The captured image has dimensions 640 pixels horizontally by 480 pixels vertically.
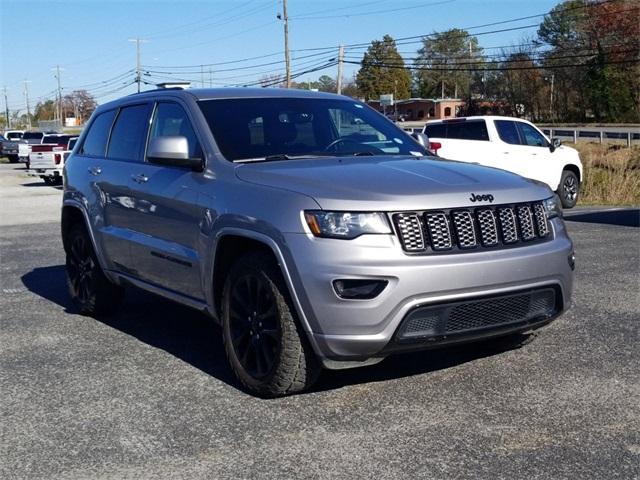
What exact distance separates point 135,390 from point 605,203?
49.6ft

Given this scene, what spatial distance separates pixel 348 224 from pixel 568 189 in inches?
543

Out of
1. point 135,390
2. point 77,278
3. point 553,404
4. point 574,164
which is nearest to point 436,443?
point 553,404

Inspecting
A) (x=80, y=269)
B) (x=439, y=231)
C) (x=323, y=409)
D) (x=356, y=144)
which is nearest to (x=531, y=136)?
(x=80, y=269)

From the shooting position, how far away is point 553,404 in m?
4.62

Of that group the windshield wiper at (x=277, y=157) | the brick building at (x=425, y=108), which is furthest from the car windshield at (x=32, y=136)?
the brick building at (x=425, y=108)

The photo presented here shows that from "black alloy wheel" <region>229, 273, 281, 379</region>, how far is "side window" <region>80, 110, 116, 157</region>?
2.56 meters

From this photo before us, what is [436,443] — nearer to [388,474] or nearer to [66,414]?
[388,474]

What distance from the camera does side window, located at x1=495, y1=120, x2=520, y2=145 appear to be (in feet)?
54.7

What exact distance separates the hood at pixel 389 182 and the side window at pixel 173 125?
555 millimetres

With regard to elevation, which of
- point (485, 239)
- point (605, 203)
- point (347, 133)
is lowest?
point (605, 203)

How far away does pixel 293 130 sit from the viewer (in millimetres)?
5762

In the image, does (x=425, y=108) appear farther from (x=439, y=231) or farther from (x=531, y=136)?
(x=439, y=231)

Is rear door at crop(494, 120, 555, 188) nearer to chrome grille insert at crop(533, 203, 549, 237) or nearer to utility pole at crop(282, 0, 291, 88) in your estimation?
chrome grille insert at crop(533, 203, 549, 237)

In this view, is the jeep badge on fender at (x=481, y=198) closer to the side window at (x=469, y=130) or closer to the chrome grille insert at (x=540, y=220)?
the chrome grille insert at (x=540, y=220)
